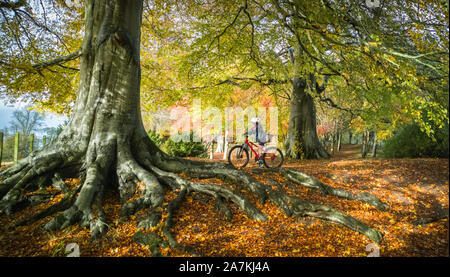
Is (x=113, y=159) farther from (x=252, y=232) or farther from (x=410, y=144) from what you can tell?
(x=410, y=144)

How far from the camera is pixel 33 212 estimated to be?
402 centimetres

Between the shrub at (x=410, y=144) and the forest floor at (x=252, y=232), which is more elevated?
the shrub at (x=410, y=144)

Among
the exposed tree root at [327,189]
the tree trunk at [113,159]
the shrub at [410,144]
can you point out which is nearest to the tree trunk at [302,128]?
the shrub at [410,144]

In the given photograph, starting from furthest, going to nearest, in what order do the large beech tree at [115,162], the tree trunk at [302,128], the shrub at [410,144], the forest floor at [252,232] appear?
the tree trunk at [302,128]
the shrub at [410,144]
the large beech tree at [115,162]
the forest floor at [252,232]

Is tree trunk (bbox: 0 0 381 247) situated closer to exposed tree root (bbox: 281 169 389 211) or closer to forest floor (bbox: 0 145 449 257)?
forest floor (bbox: 0 145 449 257)

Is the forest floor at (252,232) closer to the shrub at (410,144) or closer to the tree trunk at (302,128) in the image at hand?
the shrub at (410,144)

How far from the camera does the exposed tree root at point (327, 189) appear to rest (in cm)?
425

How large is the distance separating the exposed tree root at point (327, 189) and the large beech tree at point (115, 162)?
17 mm

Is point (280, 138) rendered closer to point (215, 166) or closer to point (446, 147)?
point (215, 166)

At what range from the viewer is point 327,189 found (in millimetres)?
4910

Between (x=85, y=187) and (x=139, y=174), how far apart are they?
91 centimetres

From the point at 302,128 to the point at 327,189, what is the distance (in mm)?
8009

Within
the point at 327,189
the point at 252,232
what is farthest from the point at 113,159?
the point at 327,189
